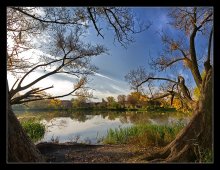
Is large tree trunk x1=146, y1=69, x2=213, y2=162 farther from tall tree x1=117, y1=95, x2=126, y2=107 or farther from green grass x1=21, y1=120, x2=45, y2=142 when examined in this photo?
green grass x1=21, y1=120, x2=45, y2=142

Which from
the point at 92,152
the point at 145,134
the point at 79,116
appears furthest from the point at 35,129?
the point at 145,134

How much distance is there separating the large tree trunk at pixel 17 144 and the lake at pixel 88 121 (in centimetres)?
95

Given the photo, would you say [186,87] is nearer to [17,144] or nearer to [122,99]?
[122,99]

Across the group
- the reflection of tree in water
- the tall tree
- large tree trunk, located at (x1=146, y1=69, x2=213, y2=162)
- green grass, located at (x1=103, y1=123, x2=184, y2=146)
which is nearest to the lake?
the reflection of tree in water

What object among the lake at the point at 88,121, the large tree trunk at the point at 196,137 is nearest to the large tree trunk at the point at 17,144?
the lake at the point at 88,121

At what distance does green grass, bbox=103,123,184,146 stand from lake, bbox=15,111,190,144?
0.35ft

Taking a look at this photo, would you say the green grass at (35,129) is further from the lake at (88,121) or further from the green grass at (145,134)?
the green grass at (145,134)

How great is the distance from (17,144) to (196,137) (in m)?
2.70

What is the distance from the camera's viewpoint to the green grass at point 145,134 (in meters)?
6.55

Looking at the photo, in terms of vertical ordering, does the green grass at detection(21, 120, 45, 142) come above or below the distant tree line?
below

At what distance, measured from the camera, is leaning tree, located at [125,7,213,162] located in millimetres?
5602

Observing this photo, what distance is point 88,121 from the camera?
614 centimetres
